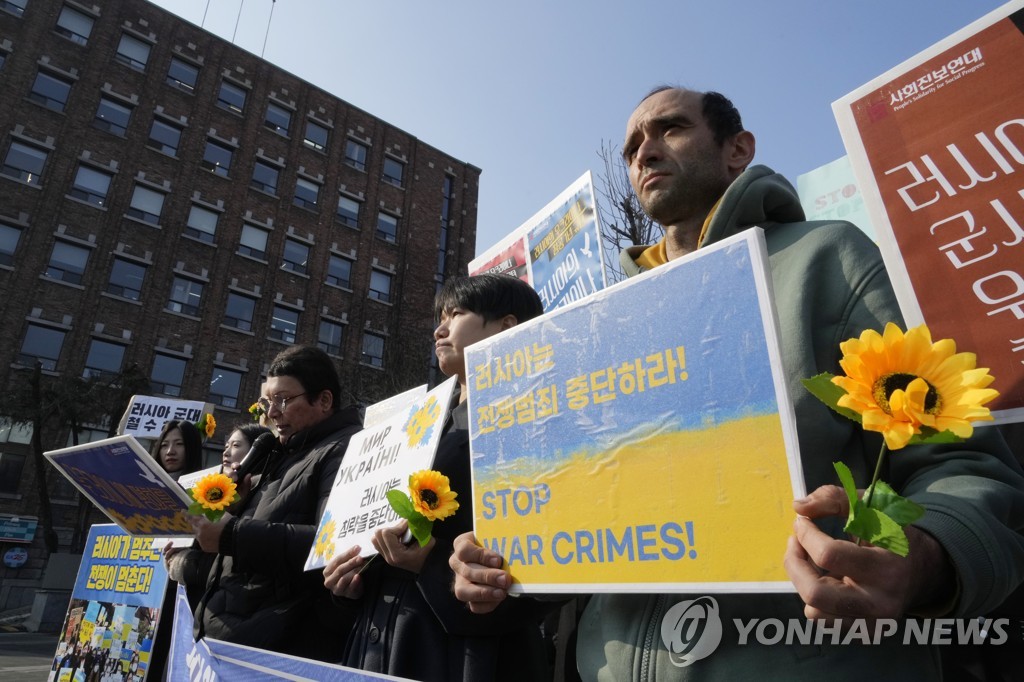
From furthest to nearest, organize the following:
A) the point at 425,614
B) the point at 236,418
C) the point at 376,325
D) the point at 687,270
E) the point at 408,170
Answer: the point at 408,170
the point at 376,325
the point at 236,418
the point at 425,614
the point at 687,270

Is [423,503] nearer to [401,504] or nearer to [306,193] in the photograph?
[401,504]

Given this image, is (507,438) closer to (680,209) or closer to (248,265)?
(680,209)

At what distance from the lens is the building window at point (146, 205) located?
22105 millimetres

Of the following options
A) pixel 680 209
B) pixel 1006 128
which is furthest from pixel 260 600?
pixel 1006 128

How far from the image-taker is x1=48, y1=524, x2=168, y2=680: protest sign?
3.42 metres

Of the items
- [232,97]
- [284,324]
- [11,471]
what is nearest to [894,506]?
[11,471]

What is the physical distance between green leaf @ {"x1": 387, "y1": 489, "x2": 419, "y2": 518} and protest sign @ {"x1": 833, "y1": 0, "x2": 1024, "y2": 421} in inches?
46.1

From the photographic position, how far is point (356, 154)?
28.5 metres

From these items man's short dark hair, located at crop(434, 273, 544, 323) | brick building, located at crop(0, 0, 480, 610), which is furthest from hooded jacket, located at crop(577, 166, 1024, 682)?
brick building, located at crop(0, 0, 480, 610)

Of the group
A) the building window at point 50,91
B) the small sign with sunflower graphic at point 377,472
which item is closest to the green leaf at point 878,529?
the small sign with sunflower graphic at point 377,472

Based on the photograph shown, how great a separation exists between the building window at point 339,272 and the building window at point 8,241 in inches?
395

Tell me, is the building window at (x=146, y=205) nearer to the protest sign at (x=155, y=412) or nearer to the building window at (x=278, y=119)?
the building window at (x=278, y=119)

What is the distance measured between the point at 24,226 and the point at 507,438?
79.1ft

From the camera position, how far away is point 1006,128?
1249 millimetres
